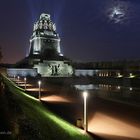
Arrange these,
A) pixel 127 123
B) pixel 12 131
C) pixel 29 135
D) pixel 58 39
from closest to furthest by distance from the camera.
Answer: pixel 12 131, pixel 29 135, pixel 127 123, pixel 58 39

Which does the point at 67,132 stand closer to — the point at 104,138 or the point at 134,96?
the point at 104,138

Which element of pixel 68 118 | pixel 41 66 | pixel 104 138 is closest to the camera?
pixel 104 138

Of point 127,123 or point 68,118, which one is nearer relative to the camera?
point 127,123

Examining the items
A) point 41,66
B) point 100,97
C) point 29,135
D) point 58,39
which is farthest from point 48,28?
point 29,135

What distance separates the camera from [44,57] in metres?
119

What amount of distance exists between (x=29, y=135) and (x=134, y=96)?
19860 millimetres

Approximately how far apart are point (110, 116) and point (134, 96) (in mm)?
9327

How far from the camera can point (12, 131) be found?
8.63 m

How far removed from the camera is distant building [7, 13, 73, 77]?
102500mm

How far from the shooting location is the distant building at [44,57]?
10250cm

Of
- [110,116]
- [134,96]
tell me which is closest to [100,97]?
[134,96]

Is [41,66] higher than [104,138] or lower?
higher

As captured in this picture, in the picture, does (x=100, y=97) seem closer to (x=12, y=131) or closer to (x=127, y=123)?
(x=127, y=123)

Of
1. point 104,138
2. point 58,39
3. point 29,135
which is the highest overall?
point 58,39
